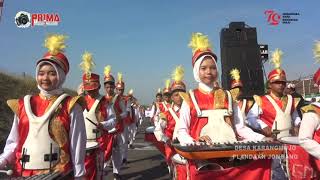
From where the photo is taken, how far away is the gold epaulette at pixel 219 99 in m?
5.00

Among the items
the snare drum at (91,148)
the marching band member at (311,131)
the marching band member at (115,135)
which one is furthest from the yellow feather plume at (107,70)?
the marching band member at (311,131)

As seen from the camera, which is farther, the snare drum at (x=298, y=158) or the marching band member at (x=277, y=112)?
the marching band member at (x=277, y=112)

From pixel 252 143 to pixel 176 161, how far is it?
1.78m

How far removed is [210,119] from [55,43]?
5.78 ft

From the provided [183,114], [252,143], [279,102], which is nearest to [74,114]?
[183,114]

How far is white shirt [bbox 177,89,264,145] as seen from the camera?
15.7 ft

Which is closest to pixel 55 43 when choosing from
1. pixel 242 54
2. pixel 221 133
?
pixel 221 133

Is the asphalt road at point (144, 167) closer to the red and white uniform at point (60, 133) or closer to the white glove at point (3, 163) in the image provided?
the red and white uniform at point (60, 133)

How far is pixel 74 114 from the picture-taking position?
15.4 ft

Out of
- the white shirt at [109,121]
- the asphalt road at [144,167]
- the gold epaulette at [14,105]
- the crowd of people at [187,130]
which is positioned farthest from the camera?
the asphalt road at [144,167]

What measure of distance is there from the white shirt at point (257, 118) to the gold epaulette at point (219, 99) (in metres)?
1.93

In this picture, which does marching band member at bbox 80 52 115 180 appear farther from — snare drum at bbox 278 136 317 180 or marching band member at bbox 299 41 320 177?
marching band member at bbox 299 41 320 177

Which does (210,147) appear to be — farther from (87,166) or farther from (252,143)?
(87,166)

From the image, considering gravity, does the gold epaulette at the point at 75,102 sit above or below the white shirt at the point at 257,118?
above
